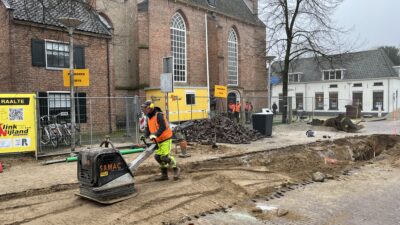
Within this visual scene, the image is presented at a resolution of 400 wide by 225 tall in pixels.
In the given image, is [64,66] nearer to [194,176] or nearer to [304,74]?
[194,176]

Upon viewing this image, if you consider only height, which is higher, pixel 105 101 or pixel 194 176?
pixel 105 101

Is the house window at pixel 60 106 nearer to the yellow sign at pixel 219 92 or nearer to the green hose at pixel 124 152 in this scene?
the green hose at pixel 124 152

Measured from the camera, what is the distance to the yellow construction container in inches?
819

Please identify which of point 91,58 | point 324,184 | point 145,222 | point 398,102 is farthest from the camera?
point 398,102

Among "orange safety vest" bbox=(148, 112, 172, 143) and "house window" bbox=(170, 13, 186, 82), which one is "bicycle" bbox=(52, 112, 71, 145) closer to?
"orange safety vest" bbox=(148, 112, 172, 143)

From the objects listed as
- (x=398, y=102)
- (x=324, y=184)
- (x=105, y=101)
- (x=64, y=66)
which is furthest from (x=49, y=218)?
(x=398, y=102)

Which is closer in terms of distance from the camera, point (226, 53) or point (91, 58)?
point (91, 58)

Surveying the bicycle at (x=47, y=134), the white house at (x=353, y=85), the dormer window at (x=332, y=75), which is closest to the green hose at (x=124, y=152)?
the bicycle at (x=47, y=134)

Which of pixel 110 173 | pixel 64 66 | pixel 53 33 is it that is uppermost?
pixel 53 33

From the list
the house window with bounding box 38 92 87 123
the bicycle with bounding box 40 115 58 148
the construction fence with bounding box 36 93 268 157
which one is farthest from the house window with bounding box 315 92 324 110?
the bicycle with bounding box 40 115 58 148

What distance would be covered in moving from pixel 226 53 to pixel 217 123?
19522 millimetres

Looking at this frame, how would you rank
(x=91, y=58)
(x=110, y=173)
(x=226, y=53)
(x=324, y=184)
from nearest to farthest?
(x=110, y=173) < (x=324, y=184) < (x=91, y=58) < (x=226, y=53)

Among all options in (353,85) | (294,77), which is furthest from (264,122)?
(294,77)

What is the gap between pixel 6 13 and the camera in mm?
17094
